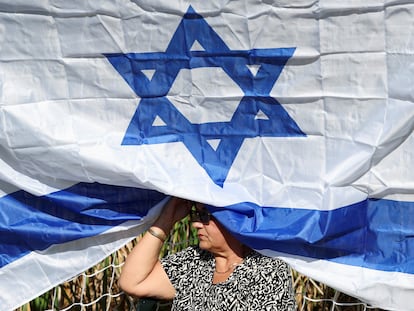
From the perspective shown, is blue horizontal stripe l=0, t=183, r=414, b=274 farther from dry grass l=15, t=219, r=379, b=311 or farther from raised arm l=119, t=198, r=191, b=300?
dry grass l=15, t=219, r=379, b=311

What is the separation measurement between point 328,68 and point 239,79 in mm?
174

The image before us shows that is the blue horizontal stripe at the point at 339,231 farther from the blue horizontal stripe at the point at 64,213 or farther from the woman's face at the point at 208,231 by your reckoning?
the blue horizontal stripe at the point at 64,213

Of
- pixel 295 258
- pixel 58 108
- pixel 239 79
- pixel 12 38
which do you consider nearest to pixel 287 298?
pixel 295 258

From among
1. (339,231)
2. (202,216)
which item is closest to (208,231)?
(202,216)

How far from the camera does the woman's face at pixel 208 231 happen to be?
6.95ft

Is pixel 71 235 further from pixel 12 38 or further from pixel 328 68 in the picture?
pixel 328 68

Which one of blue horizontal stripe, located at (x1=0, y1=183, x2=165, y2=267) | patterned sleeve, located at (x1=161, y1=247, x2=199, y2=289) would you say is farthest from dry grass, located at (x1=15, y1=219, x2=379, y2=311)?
blue horizontal stripe, located at (x1=0, y1=183, x2=165, y2=267)

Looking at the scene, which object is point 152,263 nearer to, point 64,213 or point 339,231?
point 64,213

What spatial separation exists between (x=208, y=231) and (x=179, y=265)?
173mm

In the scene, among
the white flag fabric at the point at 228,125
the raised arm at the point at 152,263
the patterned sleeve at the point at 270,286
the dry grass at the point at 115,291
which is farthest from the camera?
the dry grass at the point at 115,291

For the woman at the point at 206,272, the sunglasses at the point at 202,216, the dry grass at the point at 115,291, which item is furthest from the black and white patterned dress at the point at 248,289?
the dry grass at the point at 115,291

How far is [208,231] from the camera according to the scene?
2127 millimetres

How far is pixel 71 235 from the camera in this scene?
2182mm

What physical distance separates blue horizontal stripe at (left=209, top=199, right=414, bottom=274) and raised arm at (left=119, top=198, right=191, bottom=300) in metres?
0.15
